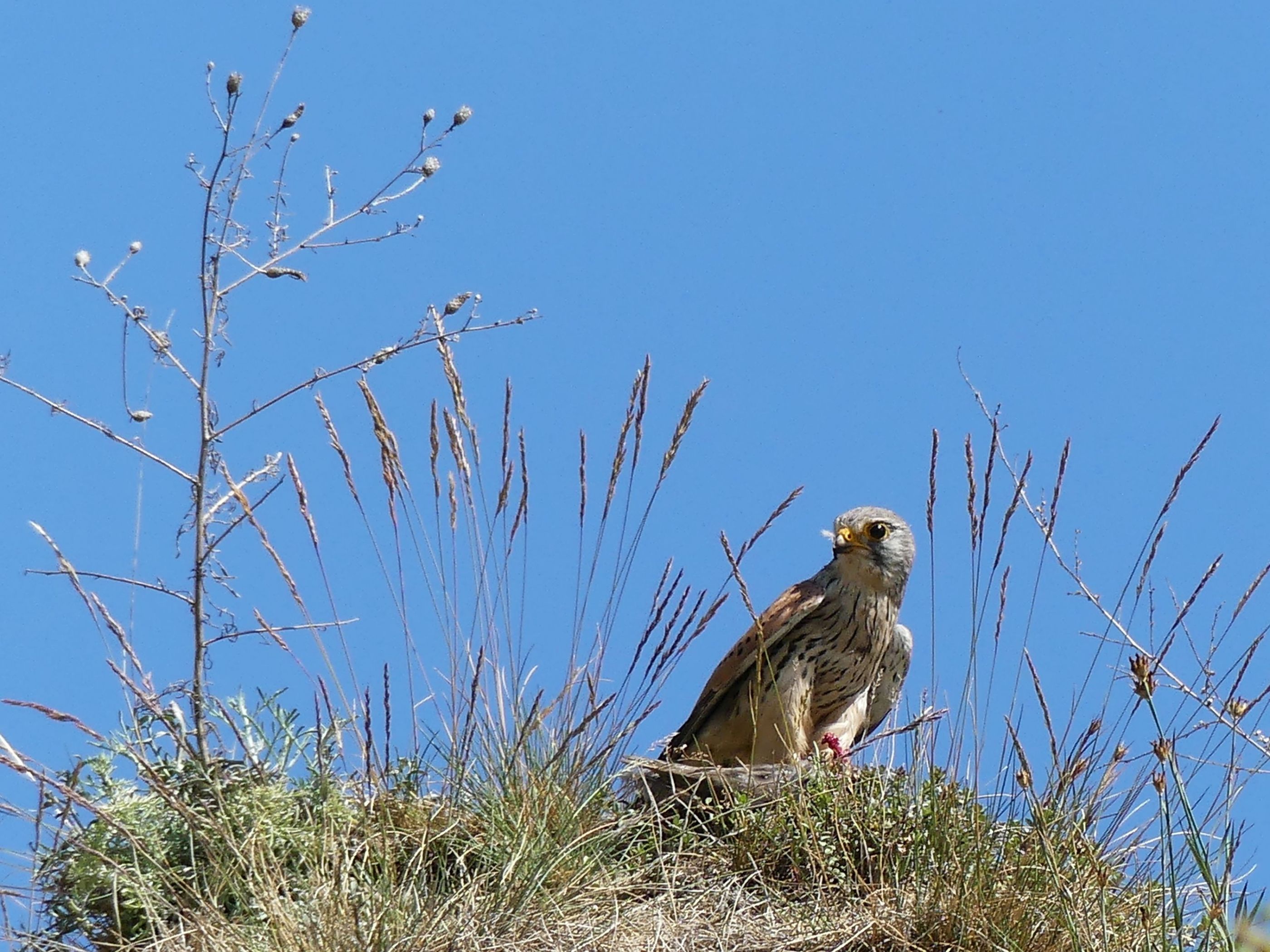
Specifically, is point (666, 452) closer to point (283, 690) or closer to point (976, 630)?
point (976, 630)

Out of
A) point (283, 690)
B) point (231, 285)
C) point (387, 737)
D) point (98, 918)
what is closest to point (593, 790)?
point (387, 737)

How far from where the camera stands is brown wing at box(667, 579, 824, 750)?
5.09 metres

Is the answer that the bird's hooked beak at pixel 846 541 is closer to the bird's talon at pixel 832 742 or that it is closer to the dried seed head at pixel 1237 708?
the bird's talon at pixel 832 742

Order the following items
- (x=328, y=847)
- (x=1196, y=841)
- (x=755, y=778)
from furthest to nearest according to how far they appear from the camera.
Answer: (x=755, y=778) < (x=328, y=847) < (x=1196, y=841)

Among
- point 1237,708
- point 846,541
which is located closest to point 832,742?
point 846,541

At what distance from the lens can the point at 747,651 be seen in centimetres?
511

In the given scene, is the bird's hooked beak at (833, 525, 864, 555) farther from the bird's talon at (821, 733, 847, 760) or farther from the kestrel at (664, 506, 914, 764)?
the bird's talon at (821, 733, 847, 760)

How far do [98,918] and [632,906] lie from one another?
4.53 ft

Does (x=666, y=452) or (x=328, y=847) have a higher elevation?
(x=666, y=452)

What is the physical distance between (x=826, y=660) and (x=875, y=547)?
0.43 metres

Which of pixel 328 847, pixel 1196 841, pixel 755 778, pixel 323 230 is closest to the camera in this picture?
pixel 1196 841

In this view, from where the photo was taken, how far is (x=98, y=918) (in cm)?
400

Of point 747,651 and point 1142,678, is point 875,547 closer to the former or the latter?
point 747,651

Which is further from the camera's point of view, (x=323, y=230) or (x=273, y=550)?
(x=323, y=230)
